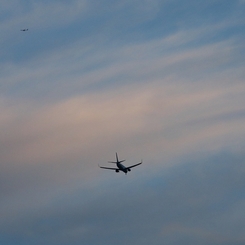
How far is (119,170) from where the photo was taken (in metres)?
174
